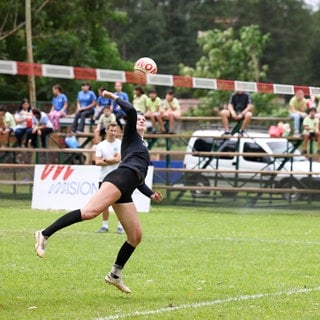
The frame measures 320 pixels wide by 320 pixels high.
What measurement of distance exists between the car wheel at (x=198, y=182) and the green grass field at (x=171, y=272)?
16.3 ft

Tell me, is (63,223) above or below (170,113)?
below

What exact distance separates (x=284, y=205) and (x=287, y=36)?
5686cm

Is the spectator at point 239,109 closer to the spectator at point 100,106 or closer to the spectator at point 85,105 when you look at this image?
the spectator at point 100,106

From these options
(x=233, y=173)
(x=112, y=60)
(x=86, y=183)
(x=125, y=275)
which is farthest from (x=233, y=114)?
(x=112, y=60)

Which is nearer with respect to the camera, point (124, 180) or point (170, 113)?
point (124, 180)

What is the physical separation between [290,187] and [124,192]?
47.7ft

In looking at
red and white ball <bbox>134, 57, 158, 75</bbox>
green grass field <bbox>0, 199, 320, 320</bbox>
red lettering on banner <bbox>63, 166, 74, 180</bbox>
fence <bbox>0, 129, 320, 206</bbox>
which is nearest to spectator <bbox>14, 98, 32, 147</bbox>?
fence <bbox>0, 129, 320, 206</bbox>

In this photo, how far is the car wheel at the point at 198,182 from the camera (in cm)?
2457

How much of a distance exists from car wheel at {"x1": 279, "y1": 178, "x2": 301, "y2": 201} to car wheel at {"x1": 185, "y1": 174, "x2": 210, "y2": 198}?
1.84 meters

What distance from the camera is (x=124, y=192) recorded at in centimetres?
1014

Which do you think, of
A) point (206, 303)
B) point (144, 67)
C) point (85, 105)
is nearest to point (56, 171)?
point (85, 105)

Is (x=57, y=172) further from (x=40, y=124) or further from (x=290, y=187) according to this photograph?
(x=290, y=187)

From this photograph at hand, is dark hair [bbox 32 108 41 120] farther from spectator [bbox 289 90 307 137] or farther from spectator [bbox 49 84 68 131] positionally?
spectator [bbox 289 90 307 137]

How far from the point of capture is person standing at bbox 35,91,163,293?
989 centimetres
